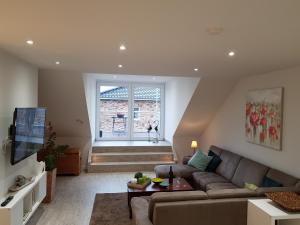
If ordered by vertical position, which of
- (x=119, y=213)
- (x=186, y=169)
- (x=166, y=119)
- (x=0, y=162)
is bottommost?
(x=119, y=213)

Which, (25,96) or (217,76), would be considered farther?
(217,76)

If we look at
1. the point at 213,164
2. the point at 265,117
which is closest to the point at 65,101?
the point at 213,164

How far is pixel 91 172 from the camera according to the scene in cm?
635

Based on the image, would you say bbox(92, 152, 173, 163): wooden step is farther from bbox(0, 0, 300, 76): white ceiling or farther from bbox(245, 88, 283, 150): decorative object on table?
bbox(0, 0, 300, 76): white ceiling

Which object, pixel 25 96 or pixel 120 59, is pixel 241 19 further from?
pixel 25 96

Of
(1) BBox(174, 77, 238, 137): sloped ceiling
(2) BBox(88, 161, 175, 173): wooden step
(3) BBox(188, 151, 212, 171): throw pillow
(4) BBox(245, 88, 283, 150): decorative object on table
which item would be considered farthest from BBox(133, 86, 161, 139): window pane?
(4) BBox(245, 88, 283, 150): decorative object on table

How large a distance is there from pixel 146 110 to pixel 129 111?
1.85 ft

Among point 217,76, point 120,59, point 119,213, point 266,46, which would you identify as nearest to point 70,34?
point 120,59

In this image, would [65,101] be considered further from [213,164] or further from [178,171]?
[213,164]

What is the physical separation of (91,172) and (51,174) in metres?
2.00

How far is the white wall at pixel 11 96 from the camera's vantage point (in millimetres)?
2973

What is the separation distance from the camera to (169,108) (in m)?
7.57

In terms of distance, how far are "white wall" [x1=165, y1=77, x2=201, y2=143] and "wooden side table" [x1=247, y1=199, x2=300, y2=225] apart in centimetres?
305

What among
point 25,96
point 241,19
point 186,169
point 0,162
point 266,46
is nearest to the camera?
point 241,19
